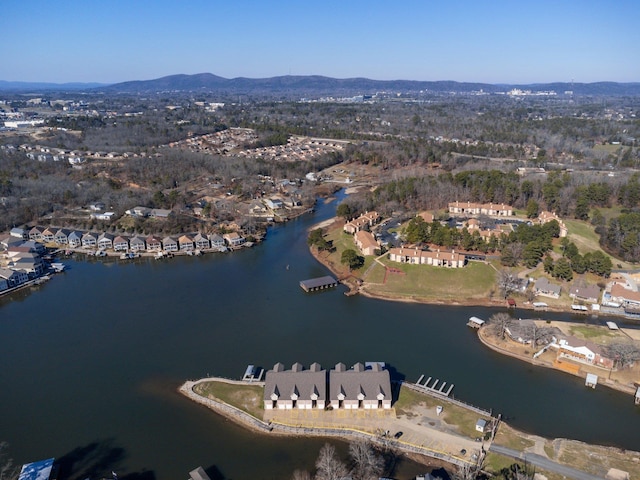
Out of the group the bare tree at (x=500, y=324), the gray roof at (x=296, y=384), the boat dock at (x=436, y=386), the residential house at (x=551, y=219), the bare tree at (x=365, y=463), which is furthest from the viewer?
the residential house at (x=551, y=219)

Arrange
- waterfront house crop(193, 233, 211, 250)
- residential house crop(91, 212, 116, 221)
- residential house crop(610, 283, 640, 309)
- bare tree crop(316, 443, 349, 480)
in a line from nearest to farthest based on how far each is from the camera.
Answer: bare tree crop(316, 443, 349, 480), residential house crop(610, 283, 640, 309), waterfront house crop(193, 233, 211, 250), residential house crop(91, 212, 116, 221)

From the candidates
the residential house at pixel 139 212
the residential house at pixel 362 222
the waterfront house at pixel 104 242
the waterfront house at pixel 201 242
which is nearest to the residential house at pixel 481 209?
the residential house at pixel 362 222

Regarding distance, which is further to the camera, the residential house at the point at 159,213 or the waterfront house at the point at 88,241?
the residential house at the point at 159,213

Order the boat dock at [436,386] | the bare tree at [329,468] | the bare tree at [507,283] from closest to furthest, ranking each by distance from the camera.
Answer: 1. the bare tree at [329,468]
2. the boat dock at [436,386]
3. the bare tree at [507,283]

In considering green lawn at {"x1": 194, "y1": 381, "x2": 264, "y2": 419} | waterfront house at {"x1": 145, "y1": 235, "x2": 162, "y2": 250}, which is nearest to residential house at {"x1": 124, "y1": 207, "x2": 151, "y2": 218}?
waterfront house at {"x1": 145, "y1": 235, "x2": 162, "y2": 250}

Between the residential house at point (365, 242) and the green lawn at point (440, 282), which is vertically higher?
the residential house at point (365, 242)

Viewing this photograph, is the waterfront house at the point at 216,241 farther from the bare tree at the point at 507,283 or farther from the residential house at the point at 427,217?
the bare tree at the point at 507,283

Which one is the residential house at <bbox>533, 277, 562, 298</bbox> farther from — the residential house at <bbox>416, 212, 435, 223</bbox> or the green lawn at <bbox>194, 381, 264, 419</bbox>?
the green lawn at <bbox>194, 381, 264, 419</bbox>
